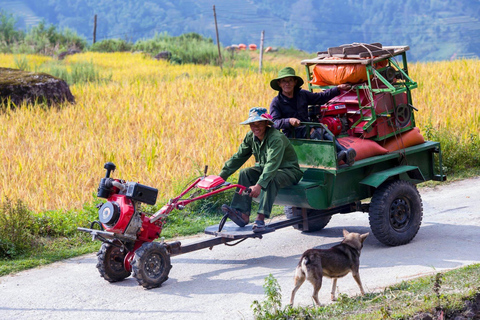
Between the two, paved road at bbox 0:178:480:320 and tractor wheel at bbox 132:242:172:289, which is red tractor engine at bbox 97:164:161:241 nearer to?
tractor wheel at bbox 132:242:172:289

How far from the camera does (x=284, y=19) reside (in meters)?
126

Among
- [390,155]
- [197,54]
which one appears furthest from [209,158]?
[197,54]

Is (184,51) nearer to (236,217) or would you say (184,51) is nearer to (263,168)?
(263,168)

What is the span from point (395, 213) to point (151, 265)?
2.95 meters

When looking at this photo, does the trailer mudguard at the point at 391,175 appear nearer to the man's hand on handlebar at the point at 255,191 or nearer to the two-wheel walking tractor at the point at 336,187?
the two-wheel walking tractor at the point at 336,187

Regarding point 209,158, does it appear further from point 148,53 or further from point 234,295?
point 148,53

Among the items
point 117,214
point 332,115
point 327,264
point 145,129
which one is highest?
point 332,115

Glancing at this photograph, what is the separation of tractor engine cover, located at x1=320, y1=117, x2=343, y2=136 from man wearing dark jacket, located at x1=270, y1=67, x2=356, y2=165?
0.22 meters

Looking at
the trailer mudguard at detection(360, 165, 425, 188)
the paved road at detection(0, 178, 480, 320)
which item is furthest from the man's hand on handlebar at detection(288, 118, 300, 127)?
the paved road at detection(0, 178, 480, 320)

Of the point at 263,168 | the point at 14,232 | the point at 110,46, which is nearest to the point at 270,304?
the point at 263,168

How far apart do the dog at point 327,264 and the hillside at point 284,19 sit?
354ft

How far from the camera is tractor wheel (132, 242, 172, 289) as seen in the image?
5895mm

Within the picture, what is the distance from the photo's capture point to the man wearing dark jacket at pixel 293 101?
24.2 ft

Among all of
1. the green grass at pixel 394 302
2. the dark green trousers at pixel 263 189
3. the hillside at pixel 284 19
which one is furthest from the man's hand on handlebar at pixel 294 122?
the hillside at pixel 284 19
